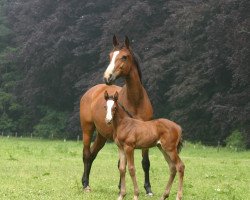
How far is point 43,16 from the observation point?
50250 mm

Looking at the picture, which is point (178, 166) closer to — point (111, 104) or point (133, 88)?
point (111, 104)

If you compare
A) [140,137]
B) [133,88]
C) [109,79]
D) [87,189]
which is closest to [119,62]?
[109,79]

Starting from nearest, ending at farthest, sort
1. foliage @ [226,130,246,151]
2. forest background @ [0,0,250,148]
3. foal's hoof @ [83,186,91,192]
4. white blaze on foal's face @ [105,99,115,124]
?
white blaze on foal's face @ [105,99,115,124], foal's hoof @ [83,186,91,192], foliage @ [226,130,246,151], forest background @ [0,0,250,148]

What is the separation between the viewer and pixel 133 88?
38.6 ft

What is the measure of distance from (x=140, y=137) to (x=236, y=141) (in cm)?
2146

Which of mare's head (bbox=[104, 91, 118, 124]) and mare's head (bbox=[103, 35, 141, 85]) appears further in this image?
mare's head (bbox=[103, 35, 141, 85])

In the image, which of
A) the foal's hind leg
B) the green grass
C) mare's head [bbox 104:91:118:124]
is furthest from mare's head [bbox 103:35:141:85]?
the green grass

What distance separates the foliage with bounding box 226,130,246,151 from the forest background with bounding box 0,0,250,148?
14cm

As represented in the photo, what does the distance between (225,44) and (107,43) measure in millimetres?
10548

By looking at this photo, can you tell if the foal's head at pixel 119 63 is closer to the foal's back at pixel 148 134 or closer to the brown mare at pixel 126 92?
the brown mare at pixel 126 92

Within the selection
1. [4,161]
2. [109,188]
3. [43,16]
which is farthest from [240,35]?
[43,16]

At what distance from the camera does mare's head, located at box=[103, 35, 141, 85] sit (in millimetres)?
11089

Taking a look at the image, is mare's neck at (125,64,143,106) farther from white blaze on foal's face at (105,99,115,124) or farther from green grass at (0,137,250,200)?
green grass at (0,137,250,200)

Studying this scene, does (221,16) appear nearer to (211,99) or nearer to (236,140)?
(211,99)
